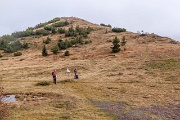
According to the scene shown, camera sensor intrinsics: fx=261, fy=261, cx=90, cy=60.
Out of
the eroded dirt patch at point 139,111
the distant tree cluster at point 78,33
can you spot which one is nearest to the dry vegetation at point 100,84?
the eroded dirt patch at point 139,111

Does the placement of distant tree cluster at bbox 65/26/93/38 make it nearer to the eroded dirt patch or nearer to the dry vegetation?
the dry vegetation

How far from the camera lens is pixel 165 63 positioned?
156 ft

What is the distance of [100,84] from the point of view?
37.7m

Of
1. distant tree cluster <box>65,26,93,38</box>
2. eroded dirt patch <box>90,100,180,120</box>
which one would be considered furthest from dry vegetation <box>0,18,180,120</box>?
distant tree cluster <box>65,26,93,38</box>

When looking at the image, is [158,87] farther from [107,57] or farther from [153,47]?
[153,47]

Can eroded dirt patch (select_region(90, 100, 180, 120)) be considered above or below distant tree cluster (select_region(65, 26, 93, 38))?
below

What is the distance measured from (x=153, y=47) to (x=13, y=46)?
43044mm

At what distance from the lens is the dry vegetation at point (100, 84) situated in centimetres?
2514

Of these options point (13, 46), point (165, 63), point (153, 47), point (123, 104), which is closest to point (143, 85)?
point (123, 104)

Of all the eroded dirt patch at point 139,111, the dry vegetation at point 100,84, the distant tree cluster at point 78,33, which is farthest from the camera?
the distant tree cluster at point 78,33

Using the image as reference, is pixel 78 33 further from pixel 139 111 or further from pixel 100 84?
pixel 139 111

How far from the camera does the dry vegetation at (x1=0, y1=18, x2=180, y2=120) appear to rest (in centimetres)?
2514

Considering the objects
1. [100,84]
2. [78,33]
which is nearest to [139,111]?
[100,84]

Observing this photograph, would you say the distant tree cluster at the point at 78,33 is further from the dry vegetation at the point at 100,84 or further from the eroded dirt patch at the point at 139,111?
the eroded dirt patch at the point at 139,111
